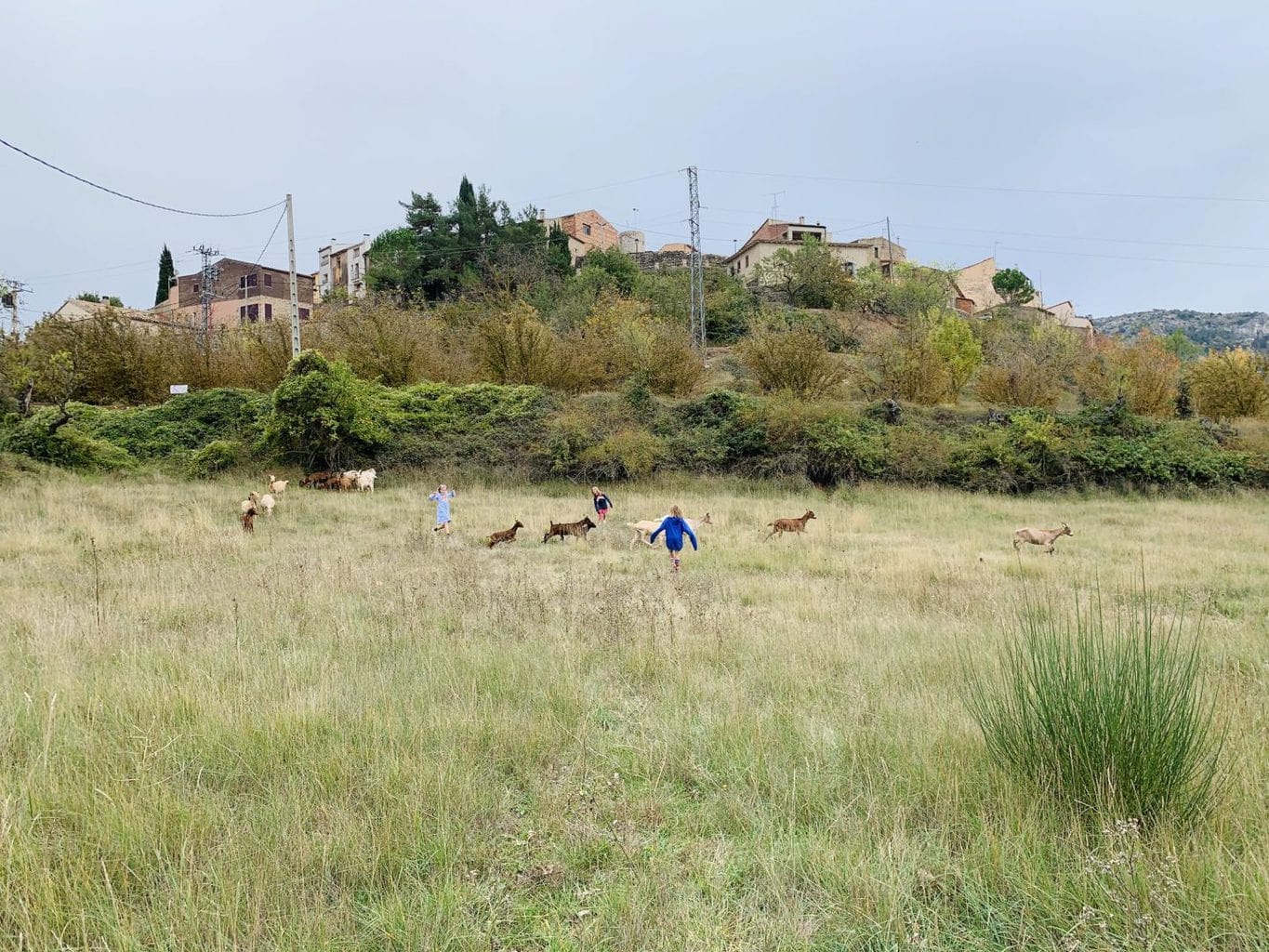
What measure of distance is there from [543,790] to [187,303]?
242 ft

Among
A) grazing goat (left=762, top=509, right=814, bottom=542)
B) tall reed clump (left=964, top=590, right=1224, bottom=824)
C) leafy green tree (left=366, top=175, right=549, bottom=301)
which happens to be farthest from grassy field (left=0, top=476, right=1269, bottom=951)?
leafy green tree (left=366, top=175, right=549, bottom=301)

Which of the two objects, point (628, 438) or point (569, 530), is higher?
point (628, 438)

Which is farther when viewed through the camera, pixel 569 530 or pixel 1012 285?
pixel 1012 285

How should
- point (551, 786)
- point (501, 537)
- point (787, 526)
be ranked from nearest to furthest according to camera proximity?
point (551, 786) < point (501, 537) < point (787, 526)

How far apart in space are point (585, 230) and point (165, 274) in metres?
43.6

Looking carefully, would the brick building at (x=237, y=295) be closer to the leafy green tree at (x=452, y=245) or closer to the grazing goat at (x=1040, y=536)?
the leafy green tree at (x=452, y=245)

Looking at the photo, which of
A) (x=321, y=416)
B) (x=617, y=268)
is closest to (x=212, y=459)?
(x=321, y=416)

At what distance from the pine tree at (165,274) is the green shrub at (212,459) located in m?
61.1

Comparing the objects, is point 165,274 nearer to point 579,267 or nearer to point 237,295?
point 237,295

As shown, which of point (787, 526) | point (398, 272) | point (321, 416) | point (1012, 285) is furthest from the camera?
point (1012, 285)

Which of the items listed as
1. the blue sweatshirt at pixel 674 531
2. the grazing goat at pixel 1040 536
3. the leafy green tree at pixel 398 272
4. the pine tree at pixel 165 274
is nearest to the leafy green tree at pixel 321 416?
the blue sweatshirt at pixel 674 531

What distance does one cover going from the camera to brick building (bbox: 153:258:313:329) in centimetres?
6050

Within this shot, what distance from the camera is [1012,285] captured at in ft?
228

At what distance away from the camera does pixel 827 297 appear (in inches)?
2173
